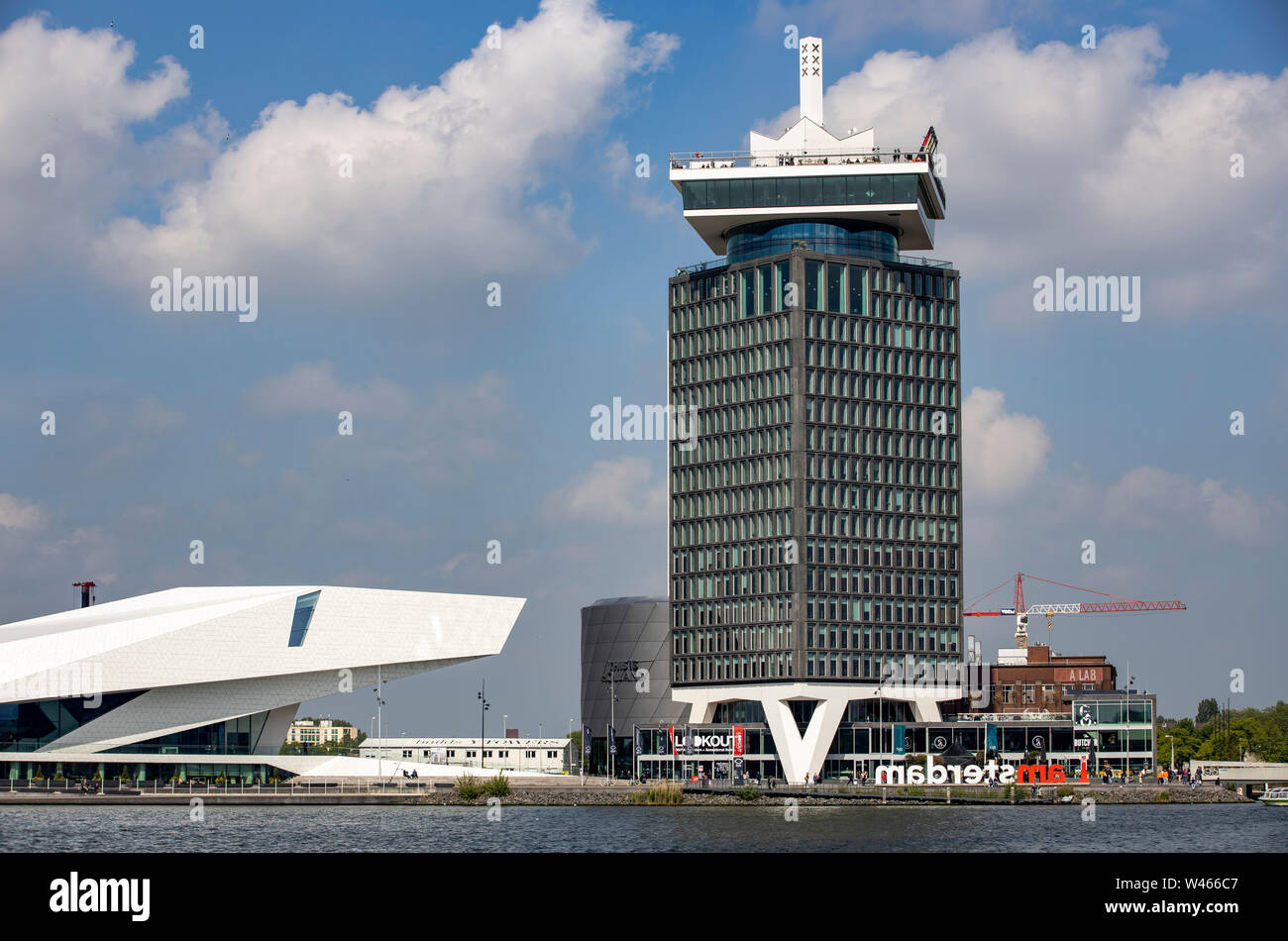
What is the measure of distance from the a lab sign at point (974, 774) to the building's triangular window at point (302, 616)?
141 feet

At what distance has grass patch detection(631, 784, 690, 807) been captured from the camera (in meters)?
105

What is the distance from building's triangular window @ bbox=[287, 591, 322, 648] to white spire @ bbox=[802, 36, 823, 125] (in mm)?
58182

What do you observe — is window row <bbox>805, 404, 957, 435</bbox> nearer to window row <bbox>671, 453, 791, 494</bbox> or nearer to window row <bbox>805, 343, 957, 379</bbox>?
window row <bbox>805, 343, 957, 379</bbox>

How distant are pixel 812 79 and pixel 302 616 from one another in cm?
6282

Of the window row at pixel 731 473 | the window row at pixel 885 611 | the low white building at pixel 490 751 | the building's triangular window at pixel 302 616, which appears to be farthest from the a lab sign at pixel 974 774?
the low white building at pixel 490 751

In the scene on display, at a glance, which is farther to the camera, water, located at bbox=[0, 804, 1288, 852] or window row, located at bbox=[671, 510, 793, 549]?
window row, located at bbox=[671, 510, 793, 549]

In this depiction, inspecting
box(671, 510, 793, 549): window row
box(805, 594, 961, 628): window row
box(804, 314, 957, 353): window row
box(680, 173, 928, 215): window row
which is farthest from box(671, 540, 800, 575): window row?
box(680, 173, 928, 215): window row

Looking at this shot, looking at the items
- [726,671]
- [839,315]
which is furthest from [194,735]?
[839,315]

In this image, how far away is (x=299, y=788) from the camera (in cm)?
11181

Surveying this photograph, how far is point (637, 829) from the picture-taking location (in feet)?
248

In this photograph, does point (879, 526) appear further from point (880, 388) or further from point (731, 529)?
point (731, 529)

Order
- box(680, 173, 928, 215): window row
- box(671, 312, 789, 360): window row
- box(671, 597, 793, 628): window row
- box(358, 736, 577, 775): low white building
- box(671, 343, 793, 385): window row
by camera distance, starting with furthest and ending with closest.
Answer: box(358, 736, 577, 775): low white building < box(671, 312, 789, 360): window row < box(680, 173, 928, 215): window row < box(671, 343, 793, 385): window row < box(671, 597, 793, 628): window row
